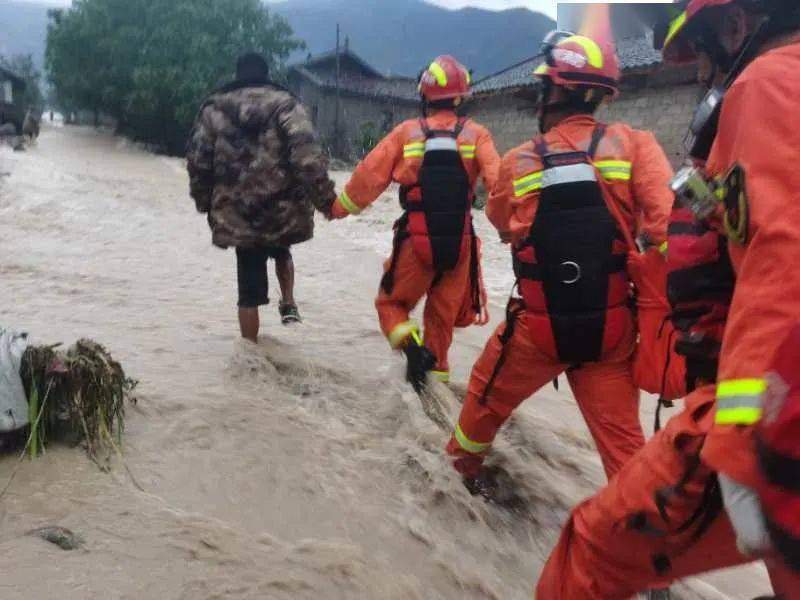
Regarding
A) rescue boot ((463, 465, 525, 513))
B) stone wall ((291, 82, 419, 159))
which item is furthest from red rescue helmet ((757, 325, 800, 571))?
stone wall ((291, 82, 419, 159))

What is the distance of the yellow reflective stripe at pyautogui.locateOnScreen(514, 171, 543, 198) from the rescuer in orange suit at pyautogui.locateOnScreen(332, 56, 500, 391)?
121 cm

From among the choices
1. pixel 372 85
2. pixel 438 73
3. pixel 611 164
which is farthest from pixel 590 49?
pixel 372 85

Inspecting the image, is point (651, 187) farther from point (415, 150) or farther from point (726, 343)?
point (415, 150)

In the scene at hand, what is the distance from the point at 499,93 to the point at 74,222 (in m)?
10.3

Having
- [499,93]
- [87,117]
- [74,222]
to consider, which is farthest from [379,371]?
[87,117]

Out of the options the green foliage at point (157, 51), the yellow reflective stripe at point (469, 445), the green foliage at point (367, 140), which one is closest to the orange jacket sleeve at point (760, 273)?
the yellow reflective stripe at point (469, 445)

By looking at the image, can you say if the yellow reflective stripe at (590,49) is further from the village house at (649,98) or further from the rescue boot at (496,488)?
the village house at (649,98)

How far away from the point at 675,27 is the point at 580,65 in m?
0.84

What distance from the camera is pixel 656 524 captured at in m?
1.66

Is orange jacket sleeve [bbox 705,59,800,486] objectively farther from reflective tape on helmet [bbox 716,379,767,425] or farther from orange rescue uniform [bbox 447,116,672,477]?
orange rescue uniform [bbox 447,116,672,477]

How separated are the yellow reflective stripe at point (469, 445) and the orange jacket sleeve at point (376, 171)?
149cm

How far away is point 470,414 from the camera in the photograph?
312 cm

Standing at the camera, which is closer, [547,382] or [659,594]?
[659,594]

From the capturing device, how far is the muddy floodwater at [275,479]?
2.49m
